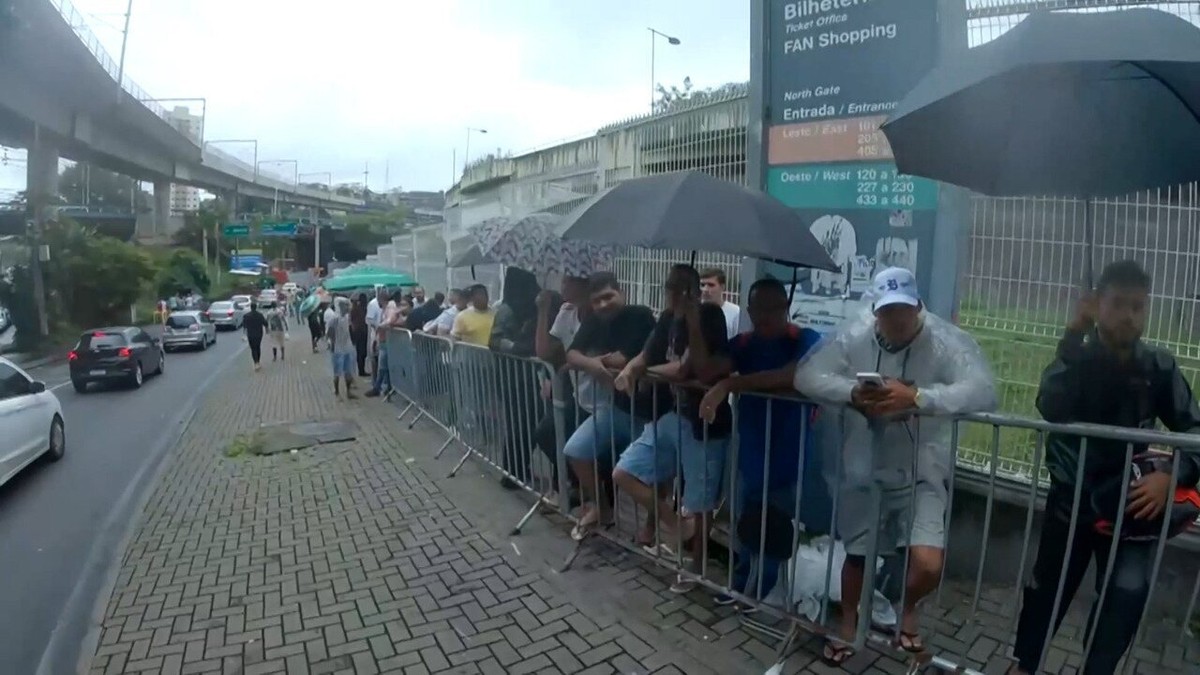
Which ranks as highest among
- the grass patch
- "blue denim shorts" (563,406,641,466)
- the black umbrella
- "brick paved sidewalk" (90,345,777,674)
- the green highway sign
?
the green highway sign

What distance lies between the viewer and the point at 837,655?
3479 mm

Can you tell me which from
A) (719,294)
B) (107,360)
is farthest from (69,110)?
(719,294)

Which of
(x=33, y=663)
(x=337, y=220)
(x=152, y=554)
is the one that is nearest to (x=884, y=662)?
(x=33, y=663)

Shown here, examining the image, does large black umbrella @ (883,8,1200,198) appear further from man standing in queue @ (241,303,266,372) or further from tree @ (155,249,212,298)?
tree @ (155,249,212,298)

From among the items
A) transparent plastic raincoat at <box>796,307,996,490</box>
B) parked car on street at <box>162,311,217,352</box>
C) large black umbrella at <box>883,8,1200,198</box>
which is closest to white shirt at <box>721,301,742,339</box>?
large black umbrella at <box>883,8,1200,198</box>

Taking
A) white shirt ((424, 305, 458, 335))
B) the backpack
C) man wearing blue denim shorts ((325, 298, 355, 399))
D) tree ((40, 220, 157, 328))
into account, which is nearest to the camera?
the backpack

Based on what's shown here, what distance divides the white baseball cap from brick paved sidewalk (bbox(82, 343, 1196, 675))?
1.60 m

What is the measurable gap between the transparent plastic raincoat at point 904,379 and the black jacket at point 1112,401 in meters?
0.28

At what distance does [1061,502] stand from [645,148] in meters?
5.66

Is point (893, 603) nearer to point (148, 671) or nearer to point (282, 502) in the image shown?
point (148, 671)

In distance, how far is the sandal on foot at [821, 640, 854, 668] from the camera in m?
3.47

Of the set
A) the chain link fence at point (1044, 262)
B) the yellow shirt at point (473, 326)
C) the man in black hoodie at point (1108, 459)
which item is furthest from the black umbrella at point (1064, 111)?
the yellow shirt at point (473, 326)

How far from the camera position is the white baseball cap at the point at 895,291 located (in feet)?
9.96

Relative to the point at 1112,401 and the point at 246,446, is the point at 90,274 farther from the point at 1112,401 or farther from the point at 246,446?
the point at 1112,401
